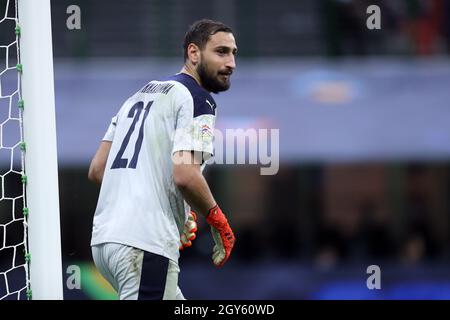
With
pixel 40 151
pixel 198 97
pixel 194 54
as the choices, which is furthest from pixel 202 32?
pixel 40 151

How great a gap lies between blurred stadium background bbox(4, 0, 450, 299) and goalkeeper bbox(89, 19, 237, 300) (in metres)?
8.34

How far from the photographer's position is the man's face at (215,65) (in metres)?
4.62

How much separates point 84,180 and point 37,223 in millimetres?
8783

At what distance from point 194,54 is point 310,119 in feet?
30.3

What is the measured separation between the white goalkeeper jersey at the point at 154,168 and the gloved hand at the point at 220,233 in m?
0.14

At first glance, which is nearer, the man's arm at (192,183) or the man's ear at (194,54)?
the man's arm at (192,183)

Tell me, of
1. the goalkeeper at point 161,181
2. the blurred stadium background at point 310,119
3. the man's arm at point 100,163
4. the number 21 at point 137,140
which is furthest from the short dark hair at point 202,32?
the blurred stadium background at point 310,119

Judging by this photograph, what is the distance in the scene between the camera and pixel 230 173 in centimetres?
1412

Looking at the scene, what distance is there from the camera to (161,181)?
14.6ft

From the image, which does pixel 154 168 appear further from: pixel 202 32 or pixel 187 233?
pixel 202 32

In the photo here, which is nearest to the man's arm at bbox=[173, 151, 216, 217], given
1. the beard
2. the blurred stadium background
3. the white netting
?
the beard

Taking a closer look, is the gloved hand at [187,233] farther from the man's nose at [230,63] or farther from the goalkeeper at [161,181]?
the man's nose at [230,63]

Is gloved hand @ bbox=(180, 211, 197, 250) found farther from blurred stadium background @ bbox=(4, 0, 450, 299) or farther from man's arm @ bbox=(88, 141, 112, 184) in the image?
blurred stadium background @ bbox=(4, 0, 450, 299)

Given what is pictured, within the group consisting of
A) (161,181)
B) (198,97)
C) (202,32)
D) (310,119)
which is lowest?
(310,119)
